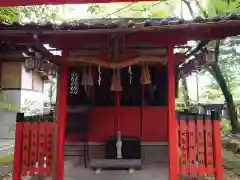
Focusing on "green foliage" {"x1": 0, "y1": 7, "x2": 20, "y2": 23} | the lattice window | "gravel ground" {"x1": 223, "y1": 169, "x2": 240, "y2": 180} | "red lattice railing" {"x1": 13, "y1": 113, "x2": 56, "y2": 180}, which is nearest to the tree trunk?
"gravel ground" {"x1": 223, "y1": 169, "x2": 240, "y2": 180}

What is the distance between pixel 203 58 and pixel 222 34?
2.60ft

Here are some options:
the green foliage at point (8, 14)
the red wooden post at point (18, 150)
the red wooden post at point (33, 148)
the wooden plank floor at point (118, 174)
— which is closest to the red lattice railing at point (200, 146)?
the wooden plank floor at point (118, 174)

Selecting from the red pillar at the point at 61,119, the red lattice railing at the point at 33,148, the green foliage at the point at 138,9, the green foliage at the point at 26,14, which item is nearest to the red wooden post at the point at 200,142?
the red pillar at the point at 61,119

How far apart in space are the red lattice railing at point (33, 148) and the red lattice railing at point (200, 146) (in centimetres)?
288

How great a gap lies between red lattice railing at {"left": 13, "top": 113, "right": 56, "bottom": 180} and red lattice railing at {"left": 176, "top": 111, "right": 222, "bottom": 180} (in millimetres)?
2881

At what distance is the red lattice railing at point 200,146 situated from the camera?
18.0 feet

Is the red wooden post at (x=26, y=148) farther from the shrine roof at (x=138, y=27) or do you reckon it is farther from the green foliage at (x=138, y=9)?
the green foliage at (x=138, y=9)

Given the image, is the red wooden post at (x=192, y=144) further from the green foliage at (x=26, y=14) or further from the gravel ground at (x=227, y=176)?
the green foliage at (x=26, y=14)

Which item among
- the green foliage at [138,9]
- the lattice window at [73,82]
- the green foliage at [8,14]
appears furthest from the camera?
the green foliage at [138,9]

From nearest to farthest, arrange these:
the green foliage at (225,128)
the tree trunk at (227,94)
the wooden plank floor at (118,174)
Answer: the wooden plank floor at (118,174), the tree trunk at (227,94), the green foliage at (225,128)

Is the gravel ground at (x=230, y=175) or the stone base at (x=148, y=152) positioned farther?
the stone base at (x=148, y=152)

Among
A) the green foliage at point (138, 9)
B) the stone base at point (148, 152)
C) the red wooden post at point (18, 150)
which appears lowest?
the stone base at point (148, 152)

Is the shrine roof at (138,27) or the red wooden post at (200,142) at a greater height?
the shrine roof at (138,27)

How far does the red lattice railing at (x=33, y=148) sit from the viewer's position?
568 cm
